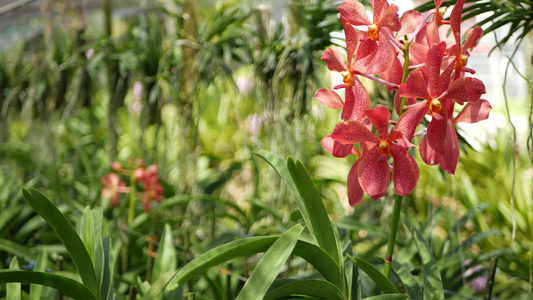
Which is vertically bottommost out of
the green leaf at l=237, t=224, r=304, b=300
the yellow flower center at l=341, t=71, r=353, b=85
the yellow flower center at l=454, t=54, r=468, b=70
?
the green leaf at l=237, t=224, r=304, b=300

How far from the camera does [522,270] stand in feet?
5.57

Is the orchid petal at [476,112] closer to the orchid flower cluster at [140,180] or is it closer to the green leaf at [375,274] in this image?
the green leaf at [375,274]

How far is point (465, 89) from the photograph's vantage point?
0.68 m

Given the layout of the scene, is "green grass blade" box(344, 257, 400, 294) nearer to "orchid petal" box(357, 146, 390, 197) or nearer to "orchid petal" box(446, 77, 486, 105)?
"orchid petal" box(357, 146, 390, 197)

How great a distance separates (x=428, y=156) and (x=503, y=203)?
1.60 m

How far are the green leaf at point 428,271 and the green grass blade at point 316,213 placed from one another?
0.19 metres

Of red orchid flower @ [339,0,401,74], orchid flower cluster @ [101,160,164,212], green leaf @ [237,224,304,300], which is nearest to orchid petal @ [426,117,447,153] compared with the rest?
red orchid flower @ [339,0,401,74]

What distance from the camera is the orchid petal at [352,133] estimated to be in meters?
0.68

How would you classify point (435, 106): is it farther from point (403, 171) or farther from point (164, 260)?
point (164, 260)

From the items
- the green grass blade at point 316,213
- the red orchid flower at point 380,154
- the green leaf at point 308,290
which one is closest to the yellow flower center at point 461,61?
the red orchid flower at point 380,154

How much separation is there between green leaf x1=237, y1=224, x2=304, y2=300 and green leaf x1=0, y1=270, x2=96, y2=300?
0.94 ft

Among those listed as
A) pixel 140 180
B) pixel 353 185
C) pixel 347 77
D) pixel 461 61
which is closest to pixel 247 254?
pixel 353 185

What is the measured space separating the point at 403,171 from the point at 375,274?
0.20m

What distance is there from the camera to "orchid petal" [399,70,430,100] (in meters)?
0.67
